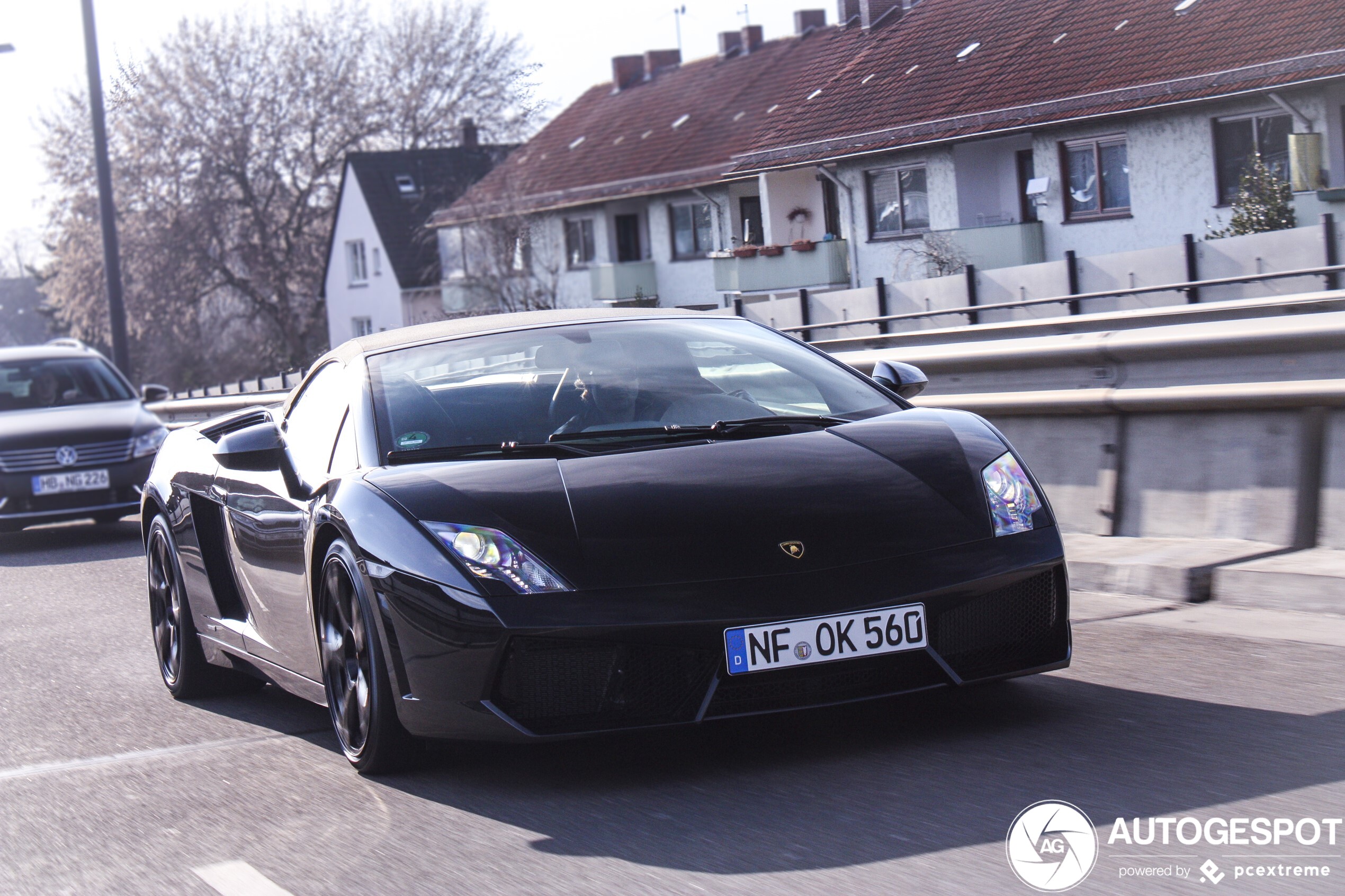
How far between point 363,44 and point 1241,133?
37.8 meters

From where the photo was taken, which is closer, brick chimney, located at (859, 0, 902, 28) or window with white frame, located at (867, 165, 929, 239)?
window with white frame, located at (867, 165, 929, 239)

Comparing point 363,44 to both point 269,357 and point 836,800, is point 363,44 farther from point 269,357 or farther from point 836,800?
point 836,800

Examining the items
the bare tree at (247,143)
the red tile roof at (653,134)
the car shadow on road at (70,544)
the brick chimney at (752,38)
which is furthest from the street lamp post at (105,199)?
the bare tree at (247,143)

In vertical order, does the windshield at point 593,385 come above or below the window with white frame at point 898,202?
below

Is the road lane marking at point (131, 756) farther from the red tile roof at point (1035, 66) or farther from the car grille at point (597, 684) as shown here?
the red tile roof at point (1035, 66)

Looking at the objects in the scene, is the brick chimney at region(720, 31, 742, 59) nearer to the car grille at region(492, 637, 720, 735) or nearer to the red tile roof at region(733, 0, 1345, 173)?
the red tile roof at region(733, 0, 1345, 173)

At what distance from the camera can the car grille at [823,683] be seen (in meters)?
4.41

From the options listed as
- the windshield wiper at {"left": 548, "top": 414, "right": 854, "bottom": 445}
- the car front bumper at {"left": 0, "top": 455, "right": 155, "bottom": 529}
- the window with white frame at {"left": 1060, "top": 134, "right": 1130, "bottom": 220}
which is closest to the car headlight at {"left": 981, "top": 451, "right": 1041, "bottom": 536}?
the windshield wiper at {"left": 548, "top": 414, "right": 854, "bottom": 445}

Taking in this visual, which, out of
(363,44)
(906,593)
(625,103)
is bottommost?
(906,593)

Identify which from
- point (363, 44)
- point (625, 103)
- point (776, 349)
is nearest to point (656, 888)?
point (776, 349)

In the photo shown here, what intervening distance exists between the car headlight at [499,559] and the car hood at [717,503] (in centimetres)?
3

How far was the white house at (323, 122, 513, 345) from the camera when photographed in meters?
64.3

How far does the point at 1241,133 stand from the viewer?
27.8 meters

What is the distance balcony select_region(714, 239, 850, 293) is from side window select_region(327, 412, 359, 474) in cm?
2677
